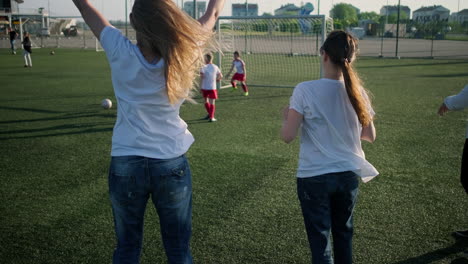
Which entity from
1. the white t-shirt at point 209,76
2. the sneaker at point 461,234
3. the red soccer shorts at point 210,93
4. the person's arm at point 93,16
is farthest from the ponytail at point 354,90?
the white t-shirt at point 209,76

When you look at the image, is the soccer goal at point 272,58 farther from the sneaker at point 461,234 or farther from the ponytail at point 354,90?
the ponytail at point 354,90

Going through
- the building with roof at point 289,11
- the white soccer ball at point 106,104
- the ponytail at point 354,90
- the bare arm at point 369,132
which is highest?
the building with roof at point 289,11

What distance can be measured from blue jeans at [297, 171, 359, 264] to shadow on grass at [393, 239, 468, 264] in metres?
1.51

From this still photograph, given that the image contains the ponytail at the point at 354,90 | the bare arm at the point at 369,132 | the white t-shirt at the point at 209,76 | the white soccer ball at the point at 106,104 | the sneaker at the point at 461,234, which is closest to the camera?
the ponytail at the point at 354,90

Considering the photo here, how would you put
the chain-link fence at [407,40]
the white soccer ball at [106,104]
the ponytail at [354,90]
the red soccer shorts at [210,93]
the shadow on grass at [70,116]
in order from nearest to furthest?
the ponytail at [354,90] < the shadow on grass at [70,116] < the red soccer shorts at [210,93] < the white soccer ball at [106,104] < the chain-link fence at [407,40]

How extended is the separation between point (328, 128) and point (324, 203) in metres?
0.46

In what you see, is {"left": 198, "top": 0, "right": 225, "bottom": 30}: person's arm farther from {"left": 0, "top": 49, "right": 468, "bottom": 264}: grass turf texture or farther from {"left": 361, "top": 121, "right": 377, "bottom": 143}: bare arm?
{"left": 0, "top": 49, "right": 468, "bottom": 264}: grass turf texture

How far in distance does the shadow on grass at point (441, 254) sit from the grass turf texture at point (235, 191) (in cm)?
1

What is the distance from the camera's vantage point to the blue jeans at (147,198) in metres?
2.09

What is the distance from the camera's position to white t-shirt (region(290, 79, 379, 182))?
2496 mm

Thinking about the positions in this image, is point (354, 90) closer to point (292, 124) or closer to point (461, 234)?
point (292, 124)

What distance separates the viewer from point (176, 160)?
215 cm

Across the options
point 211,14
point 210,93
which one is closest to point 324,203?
point 211,14

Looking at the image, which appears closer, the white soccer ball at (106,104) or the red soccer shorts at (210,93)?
the red soccer shorts at (210,93)
